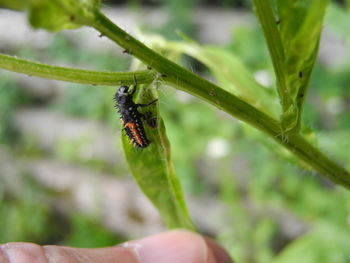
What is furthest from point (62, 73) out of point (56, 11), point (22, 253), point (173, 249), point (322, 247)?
point (322, 247)

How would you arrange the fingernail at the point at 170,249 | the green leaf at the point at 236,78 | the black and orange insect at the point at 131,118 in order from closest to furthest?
the black and orange insect at the point at 131,118
the green leaf at the point at 236,78
the fingernail at the point at 170,249

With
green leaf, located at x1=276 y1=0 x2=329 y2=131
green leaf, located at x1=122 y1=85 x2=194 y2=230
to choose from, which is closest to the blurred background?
green leaf, located at x1=122 y1=85 x2=194 y2=230

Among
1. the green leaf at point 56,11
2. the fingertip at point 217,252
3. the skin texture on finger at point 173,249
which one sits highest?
the green leaf at point 56,11

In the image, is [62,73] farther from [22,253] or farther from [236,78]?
[22,253]

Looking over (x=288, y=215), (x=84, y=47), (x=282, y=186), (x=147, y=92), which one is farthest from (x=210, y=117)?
(x=147, y=92)

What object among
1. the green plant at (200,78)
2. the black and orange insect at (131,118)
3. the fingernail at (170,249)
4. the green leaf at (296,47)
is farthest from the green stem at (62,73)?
the fingernail at (170,249)

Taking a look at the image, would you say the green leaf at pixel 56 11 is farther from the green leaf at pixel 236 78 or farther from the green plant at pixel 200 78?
→ the green leaf at pixel 236 78

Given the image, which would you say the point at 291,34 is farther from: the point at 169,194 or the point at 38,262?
the point at 38,262
